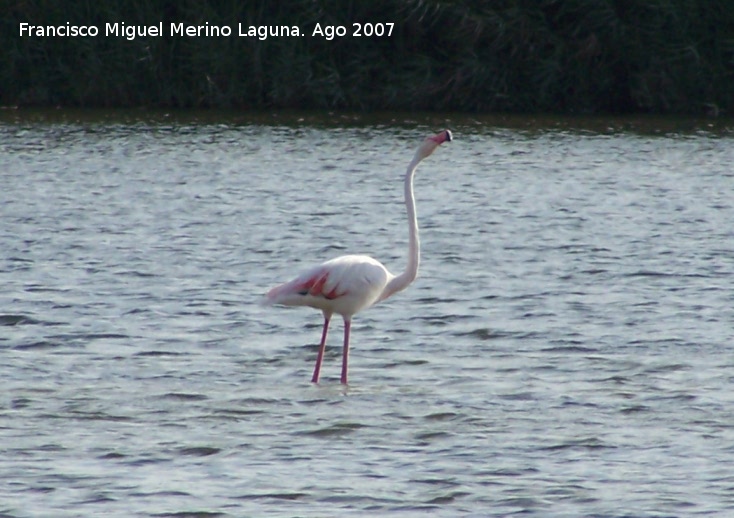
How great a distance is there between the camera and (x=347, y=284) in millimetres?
8539

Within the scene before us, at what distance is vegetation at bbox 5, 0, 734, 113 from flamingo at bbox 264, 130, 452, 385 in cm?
2187

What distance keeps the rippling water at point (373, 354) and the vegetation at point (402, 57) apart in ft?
33.5

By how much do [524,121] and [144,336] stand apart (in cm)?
2038

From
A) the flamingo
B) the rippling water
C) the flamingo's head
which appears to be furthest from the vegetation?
the flamingo

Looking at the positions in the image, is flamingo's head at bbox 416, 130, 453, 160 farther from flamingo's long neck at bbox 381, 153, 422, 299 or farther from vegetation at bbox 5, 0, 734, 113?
vegetation at bbox 5, 0, 734, 113

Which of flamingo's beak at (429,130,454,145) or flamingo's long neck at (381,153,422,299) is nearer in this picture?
flamingo's beak at (429,130,454,145)

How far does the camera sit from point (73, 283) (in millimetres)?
12227

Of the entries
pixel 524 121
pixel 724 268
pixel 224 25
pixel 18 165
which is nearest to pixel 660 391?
pixel 724 268

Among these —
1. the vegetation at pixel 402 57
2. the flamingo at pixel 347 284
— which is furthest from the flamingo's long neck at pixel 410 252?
the vegetation at pixel 402 57

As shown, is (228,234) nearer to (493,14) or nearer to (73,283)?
(73,283)

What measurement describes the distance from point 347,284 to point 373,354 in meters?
1.25

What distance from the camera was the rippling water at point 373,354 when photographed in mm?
6598

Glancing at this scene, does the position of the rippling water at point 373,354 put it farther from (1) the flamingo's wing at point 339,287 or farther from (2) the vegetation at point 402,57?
(2) the vegetation at point 402,57

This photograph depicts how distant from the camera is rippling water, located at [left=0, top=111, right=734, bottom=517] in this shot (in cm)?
660
